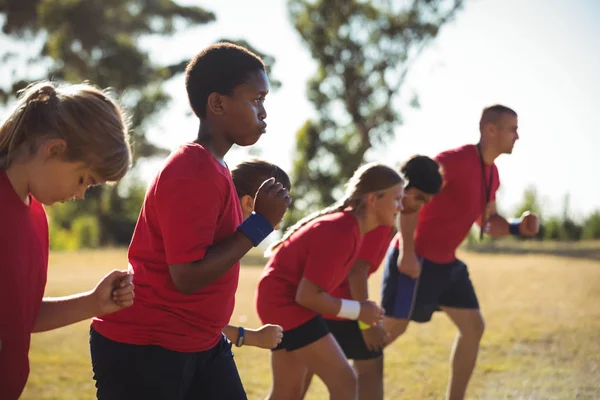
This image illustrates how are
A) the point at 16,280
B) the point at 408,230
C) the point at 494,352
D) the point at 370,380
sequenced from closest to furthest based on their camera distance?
the point at 16,280 → the point at 370,380 → the point at 408,230 → the point at 494,352

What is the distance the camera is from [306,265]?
394 centimetres

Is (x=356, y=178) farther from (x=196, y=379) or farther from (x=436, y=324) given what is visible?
(x=436, y=324)

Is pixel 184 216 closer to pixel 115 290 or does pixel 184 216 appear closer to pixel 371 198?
pixel 115 290

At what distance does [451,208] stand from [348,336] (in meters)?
1.60

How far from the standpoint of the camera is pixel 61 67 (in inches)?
1110

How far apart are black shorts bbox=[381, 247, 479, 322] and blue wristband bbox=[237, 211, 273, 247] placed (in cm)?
285

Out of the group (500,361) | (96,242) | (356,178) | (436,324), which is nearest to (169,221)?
(356,178)

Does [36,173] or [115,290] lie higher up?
[36,173]

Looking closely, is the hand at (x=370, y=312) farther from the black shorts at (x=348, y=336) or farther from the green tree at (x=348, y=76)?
the green tree at (x=348, y=76)

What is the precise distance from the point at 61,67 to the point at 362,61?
11.0 m

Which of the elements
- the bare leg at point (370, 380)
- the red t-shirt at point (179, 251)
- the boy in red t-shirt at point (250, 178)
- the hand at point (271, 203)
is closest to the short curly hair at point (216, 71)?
the red t-shirt at point (179, 251)

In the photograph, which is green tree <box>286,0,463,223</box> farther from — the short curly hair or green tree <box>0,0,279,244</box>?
the short curly hair

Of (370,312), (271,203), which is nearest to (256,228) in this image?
(271,203)

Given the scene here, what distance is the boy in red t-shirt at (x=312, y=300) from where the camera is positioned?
3900 mm
